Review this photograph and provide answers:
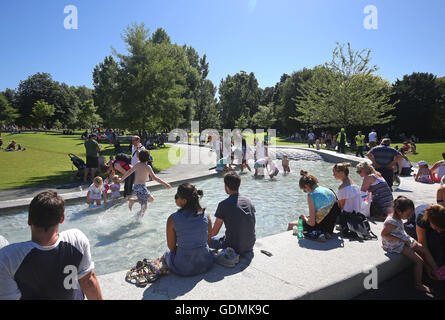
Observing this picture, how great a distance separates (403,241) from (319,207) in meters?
1.38

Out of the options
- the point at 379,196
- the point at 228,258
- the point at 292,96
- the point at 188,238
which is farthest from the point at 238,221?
the point at 292,96

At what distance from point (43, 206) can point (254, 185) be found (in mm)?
10646

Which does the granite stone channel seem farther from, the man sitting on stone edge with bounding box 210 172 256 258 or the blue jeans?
the blue jeans

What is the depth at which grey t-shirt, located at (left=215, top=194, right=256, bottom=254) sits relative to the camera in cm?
430

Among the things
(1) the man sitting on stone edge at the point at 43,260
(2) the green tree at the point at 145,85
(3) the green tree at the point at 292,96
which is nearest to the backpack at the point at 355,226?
(1) the man sitting on stone edge at the point at 43,260

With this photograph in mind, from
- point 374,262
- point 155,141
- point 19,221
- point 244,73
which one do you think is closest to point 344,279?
point 374,262

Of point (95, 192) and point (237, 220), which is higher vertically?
point (237, 220)

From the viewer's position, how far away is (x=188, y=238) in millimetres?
3795

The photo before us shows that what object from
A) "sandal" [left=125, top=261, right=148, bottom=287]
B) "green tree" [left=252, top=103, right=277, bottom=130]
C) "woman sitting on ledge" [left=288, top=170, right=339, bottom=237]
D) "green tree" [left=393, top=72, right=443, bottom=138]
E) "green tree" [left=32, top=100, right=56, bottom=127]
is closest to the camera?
"sandal" [left=125, top=261, right=148, bottom=287]

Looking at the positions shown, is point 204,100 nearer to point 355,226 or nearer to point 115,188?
point 115,188

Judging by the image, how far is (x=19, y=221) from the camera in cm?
765

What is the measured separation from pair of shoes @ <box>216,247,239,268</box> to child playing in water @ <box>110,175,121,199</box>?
6.46 m

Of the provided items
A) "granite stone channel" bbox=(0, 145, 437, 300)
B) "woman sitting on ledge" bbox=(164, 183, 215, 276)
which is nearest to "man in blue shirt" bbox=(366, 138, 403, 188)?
"granite stone channel" bbox=(0, 145, 437, 300)
